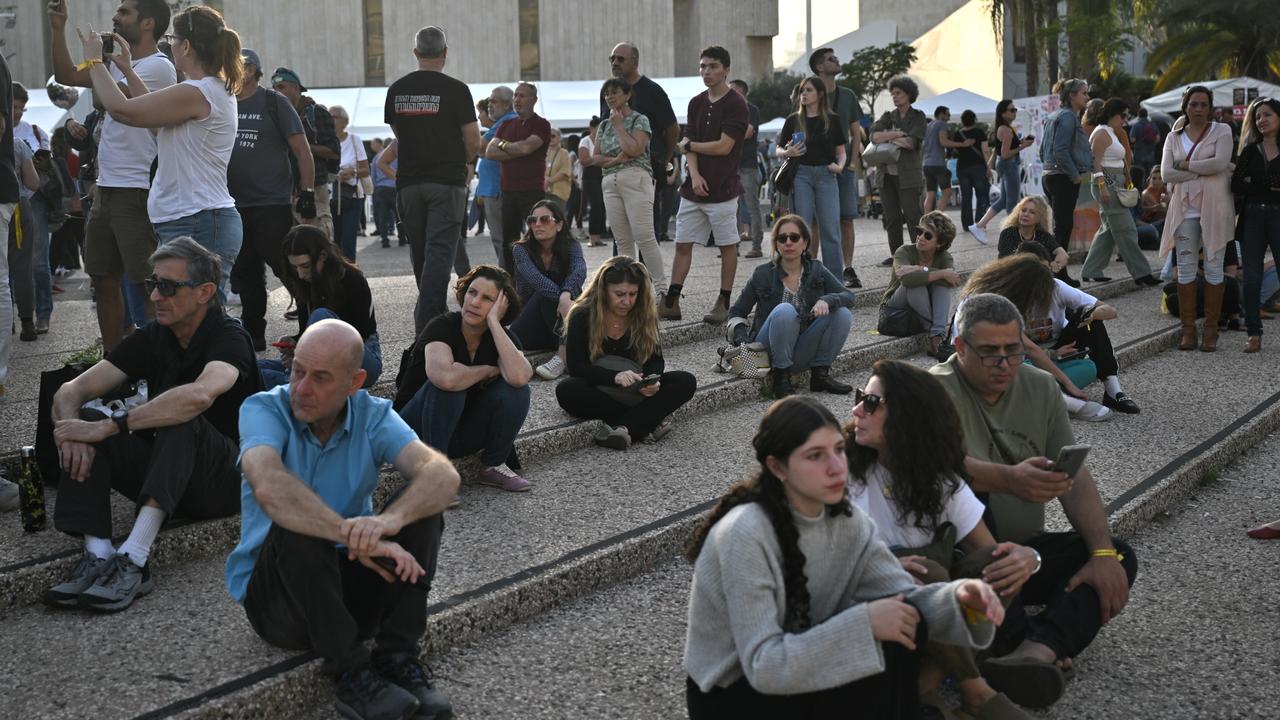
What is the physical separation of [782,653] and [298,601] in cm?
146

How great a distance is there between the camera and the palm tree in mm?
32312

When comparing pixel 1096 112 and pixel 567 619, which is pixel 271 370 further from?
pixel 1096 112

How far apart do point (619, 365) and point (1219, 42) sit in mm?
32613

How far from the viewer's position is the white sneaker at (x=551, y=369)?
24.1ft

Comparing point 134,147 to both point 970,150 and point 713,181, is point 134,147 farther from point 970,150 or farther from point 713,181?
point 970,150

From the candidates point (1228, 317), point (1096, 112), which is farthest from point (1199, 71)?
point (1228, 317)

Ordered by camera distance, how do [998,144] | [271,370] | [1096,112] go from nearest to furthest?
[271,370], [1096,112], [998,144]

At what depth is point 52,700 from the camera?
338 cm

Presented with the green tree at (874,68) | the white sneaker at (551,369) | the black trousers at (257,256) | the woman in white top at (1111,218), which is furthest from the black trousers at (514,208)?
the green tree at (874,68)

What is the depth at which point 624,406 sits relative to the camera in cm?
631

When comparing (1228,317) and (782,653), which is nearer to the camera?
(782,653)

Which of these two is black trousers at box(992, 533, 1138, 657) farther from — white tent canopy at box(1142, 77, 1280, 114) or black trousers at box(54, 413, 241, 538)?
white tent canopy at box(1142, 77, 1280, 114)

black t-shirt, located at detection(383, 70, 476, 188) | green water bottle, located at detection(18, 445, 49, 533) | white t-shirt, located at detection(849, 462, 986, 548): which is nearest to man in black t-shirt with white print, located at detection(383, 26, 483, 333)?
black t-shirt, located at detection(383, 70, 476, 188)

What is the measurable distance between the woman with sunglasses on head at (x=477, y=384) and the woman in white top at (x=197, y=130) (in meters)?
1.17
